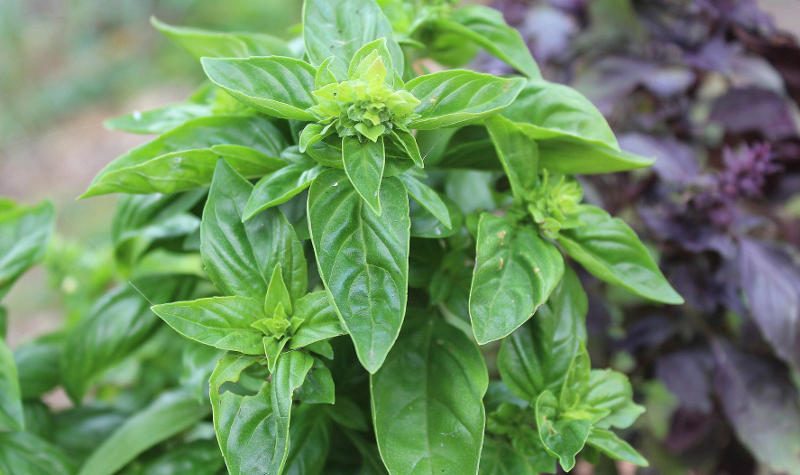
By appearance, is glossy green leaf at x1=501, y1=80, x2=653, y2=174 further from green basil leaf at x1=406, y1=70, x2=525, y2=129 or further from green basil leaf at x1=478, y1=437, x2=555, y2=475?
green basil leaf at x1=478, y1=437, x2=555, y2=475

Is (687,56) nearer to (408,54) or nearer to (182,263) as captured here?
(408,54)

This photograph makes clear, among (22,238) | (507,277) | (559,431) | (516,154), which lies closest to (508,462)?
(559,431)

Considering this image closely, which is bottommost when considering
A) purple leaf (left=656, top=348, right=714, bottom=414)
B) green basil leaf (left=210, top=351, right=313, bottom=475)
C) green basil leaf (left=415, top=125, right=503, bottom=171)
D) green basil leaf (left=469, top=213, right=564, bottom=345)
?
purple leaf (left=656, top=348, right=714, bottom=414)

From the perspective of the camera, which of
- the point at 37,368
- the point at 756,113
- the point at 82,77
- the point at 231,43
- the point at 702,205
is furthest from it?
the point at 82,77

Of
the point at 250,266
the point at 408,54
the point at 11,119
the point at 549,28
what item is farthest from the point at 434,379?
the point at 11,119

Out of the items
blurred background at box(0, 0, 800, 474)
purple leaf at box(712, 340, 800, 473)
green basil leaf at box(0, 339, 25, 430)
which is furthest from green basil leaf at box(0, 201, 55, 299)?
purple leaf at box(712, 340, 800, 473)

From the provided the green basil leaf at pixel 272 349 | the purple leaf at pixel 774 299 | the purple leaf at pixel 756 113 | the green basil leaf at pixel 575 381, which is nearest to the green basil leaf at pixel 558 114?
the green basil leaf at pixel 575 381

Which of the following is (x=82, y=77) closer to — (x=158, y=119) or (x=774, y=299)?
(x=158, y=119)
